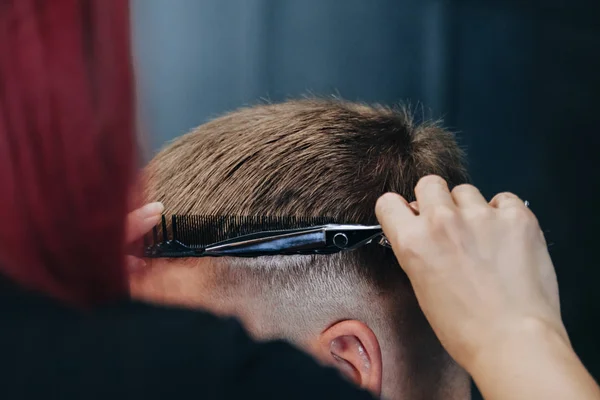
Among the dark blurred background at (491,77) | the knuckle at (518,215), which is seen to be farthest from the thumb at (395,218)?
the dark blurred background at (491,77)

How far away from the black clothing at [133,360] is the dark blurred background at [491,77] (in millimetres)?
1135

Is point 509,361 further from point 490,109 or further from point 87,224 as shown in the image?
point 490,109

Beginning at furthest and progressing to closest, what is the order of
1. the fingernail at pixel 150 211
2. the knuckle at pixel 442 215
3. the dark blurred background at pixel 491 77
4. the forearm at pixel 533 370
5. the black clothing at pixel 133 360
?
the dark blurred background at pixel 491 77
the fingernail at pixel 150 211
the knuckle at pixel 442 215
the forearm at pixel 533 370
the black clothing at pixel 133 360

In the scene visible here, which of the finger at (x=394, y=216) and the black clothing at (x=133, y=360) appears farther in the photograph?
the finger at (x=394, y=216)

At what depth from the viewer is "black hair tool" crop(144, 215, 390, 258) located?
0.87 m

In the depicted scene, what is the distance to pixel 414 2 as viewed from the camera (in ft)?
5.48

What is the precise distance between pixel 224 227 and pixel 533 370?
47cm

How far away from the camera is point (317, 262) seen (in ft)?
3.03

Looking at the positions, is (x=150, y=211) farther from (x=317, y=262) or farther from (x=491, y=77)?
(x=491, y=77)

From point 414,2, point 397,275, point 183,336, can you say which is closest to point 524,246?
point 397,275

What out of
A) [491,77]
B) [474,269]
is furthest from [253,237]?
[491,77]

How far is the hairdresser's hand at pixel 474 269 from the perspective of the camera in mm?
675

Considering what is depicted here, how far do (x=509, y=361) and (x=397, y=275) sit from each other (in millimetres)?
317

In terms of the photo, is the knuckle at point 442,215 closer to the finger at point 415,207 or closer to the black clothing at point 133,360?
the finger at point 415,207
